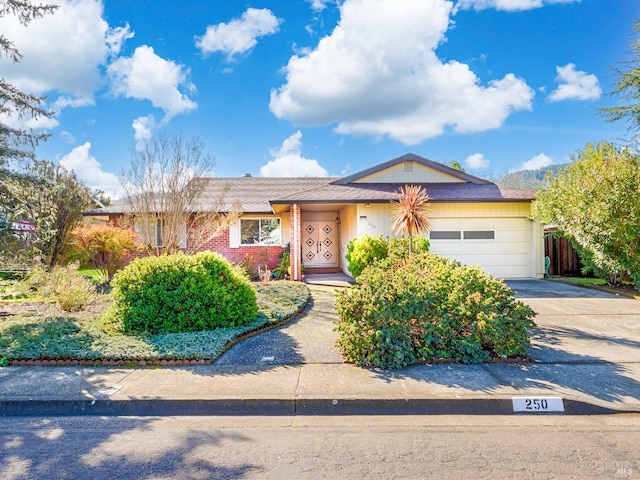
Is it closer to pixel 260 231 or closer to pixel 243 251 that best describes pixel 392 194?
pixel 260 231

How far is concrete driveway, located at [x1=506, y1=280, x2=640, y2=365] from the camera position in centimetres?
560

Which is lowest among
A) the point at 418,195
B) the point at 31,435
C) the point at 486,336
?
the point at 31,435

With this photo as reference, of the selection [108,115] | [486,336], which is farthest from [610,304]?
[108,115]

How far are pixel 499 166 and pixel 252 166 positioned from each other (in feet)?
101

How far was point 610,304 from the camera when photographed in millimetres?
9492

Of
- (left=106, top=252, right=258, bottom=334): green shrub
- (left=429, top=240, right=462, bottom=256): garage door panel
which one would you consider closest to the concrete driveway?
(left=429, top=240, right=462, bottom=256): garage door panel

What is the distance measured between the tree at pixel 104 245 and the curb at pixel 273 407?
31.1ft

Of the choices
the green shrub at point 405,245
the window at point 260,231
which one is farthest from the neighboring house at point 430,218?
the green shrub at point 405,245

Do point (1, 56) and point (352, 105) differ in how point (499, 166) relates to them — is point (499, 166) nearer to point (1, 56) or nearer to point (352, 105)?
point (352, 105)

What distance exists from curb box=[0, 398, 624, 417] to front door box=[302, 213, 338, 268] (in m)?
13.4

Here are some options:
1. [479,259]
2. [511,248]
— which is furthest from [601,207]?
[479,259]

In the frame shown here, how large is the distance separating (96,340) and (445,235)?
37.4 feet

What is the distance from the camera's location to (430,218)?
13.8m

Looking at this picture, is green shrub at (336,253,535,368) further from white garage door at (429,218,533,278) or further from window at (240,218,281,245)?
window at (240,218,281,245)
